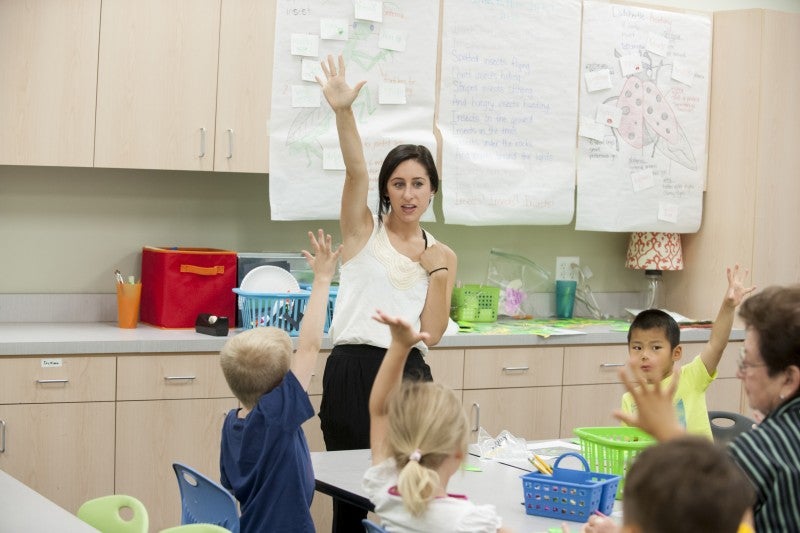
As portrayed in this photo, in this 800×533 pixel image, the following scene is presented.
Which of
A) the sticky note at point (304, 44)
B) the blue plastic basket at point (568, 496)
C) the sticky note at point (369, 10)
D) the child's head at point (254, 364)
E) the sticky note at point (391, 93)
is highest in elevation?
the sticky note at point (369, 10)

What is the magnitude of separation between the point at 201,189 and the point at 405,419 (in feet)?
9.12

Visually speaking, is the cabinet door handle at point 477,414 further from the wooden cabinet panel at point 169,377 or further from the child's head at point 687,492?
the child's head at point 687,492

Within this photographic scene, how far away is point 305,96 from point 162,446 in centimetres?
148

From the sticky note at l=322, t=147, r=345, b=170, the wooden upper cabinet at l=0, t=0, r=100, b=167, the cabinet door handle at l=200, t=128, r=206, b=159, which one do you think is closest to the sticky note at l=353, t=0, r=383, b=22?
the sticky note at l=322, t=147, r=345, b=170

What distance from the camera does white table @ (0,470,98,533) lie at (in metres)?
2.39

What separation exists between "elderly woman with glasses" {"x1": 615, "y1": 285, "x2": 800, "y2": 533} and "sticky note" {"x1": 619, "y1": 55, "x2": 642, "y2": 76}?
3.36 m

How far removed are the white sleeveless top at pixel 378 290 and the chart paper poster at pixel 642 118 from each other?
201cm

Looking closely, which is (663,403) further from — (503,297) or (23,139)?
(503,297)

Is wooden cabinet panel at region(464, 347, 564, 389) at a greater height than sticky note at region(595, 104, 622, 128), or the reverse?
sticky note at region(595, 104, 622, 128)

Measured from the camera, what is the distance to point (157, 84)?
420cm

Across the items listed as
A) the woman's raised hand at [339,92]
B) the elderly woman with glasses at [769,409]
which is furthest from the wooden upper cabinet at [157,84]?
the elderly woman with glasses at [769,409]

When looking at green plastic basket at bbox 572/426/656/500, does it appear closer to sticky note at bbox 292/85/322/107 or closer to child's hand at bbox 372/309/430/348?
child's hand at bbox 372/309/430/348

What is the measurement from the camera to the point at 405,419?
206cm

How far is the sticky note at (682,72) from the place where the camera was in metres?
5.25
